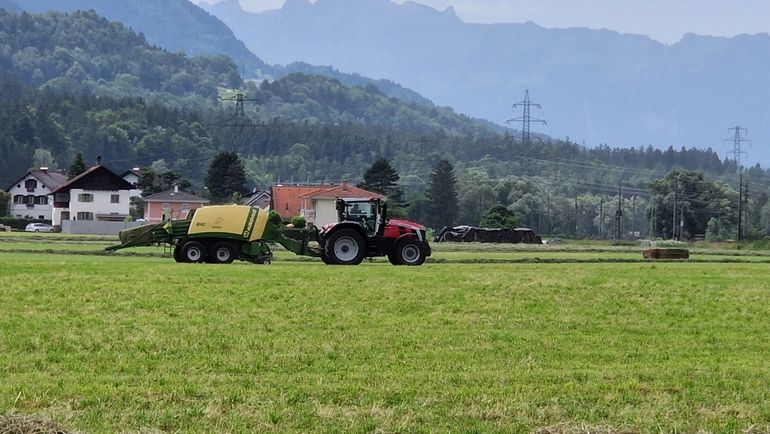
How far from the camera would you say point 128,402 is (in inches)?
464

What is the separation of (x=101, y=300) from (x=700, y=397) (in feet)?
37.1

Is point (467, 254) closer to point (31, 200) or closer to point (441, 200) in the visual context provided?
point (441, 200)

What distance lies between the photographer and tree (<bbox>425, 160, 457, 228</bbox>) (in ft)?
504

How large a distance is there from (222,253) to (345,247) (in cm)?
420

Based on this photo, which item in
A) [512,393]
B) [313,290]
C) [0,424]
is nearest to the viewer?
[0,424]

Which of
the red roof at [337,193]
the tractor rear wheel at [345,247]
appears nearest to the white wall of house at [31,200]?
the red roof at [337,193]

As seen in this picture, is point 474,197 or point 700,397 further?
point 474,197

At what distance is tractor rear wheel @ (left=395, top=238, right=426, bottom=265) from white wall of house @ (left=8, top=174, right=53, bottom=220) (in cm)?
11409

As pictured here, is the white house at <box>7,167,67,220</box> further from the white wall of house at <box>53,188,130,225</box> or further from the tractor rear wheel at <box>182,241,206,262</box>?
the tractor rear wheel at <box>182,241,206,262</box>

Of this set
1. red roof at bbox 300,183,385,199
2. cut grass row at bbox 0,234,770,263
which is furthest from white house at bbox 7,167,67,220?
cut grass row at bbox 0,234,770,263

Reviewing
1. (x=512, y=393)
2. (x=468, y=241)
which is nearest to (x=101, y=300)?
(x=512, y=393)

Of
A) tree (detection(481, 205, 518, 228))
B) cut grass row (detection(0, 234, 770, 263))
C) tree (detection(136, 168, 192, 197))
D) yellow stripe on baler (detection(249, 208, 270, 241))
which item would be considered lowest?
cut grass row (detection(0, 234, 770, 263))

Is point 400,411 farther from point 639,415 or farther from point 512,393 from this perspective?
point 639,415

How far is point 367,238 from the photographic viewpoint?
36.2 m
